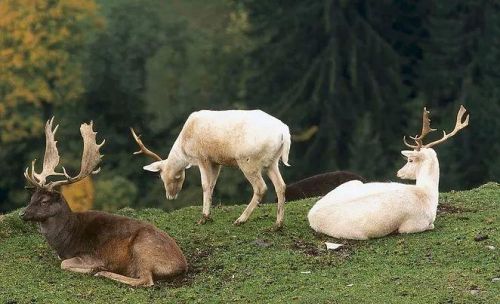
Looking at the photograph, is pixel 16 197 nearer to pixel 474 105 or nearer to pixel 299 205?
pixel 474 105

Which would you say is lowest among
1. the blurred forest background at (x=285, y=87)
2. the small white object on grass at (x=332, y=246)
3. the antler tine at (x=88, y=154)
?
the blurred forest background at (x=285, y=87)

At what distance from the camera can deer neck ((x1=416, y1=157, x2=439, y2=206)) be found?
15031mm

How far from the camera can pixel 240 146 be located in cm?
1497

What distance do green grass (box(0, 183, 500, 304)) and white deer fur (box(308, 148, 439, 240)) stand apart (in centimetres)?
15

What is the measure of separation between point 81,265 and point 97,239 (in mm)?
344

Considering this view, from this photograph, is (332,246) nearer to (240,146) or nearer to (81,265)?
(240,146)

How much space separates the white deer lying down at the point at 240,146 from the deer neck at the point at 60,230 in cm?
217

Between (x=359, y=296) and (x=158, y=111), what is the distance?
43132 mm

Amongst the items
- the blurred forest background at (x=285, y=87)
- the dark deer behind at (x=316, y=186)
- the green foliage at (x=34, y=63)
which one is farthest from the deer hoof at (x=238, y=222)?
the green foliage at (x=34, y=63)

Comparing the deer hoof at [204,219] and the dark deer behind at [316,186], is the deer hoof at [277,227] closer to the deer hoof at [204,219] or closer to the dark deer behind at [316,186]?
the deer hoof at [204,219]

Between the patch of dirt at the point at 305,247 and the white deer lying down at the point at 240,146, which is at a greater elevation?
the white deer lying down at the point at 240,146

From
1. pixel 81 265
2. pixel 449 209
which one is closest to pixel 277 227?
pixel 449 209

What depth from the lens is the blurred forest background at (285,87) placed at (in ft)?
163

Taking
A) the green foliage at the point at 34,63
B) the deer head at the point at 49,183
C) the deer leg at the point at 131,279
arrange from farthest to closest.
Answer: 1. the green foliage at the point at 34,63
2. the deer head at the point at 49,183
3. the deer leg at the point at 131,279
